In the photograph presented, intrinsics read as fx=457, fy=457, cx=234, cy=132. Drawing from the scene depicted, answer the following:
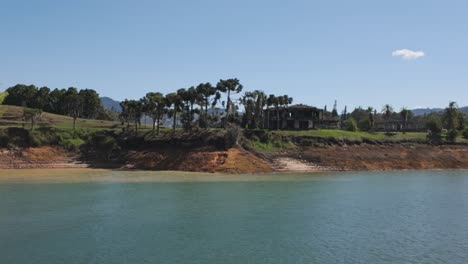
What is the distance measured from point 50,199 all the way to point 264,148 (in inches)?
1691

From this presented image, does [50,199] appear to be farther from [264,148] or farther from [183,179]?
[264,148]

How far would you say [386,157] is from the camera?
3120 inches

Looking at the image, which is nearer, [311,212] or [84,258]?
[84,258]

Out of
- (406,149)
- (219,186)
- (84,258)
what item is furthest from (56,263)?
(406,149)

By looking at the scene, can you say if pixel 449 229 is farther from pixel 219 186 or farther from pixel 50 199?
pixel 50 199

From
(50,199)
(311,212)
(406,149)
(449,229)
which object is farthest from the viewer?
(406,149)

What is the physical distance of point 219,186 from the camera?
51.6 m

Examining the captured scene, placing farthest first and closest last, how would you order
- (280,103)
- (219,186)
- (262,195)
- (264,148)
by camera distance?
1. (280,103)
2. (264,148)
3. (219,186)
4. (262,195)

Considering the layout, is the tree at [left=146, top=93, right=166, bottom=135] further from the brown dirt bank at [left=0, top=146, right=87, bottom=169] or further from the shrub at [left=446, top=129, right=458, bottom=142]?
the shrub at [left=446, top=129, right=458, bottom=142]

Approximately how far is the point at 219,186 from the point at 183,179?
27.7 ft

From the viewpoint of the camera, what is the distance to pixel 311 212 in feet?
117

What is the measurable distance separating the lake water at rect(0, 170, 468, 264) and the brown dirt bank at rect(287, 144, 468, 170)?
20.8m

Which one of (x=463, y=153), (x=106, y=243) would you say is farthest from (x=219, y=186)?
(x=463, y=153)

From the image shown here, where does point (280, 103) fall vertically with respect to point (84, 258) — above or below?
above
